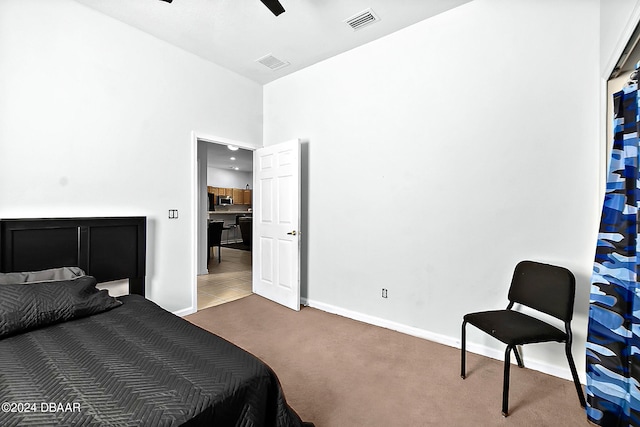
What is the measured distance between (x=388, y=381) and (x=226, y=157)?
302 inches

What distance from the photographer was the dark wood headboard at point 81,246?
2236mm

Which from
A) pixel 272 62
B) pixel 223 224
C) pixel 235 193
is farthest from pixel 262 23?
pixel 235 193

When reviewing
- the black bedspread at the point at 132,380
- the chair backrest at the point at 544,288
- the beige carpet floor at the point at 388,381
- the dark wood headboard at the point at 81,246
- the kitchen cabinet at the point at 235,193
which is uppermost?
the kitchen cabinet at the point at 235,193

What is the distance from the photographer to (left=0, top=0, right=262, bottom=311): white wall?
229 cm

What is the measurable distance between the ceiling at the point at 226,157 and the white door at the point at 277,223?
3045 mm

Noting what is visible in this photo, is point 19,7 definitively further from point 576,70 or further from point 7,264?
point 576,70

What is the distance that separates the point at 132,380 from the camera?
3.68 feet

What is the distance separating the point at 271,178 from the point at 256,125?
2.69 feet

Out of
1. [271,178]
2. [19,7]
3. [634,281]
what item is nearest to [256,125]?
[271,178]

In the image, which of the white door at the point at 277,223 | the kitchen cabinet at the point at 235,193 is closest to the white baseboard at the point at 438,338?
the white door at the point at 277,223

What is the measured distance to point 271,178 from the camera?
12.6 feet

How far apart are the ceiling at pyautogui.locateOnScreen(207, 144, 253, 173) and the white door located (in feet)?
9.99

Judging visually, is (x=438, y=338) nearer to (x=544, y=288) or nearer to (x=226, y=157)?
(x=544, y=288)

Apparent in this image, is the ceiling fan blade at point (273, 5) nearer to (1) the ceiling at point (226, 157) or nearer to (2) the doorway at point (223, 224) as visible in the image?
(2) the doorway at point (223, 224)
